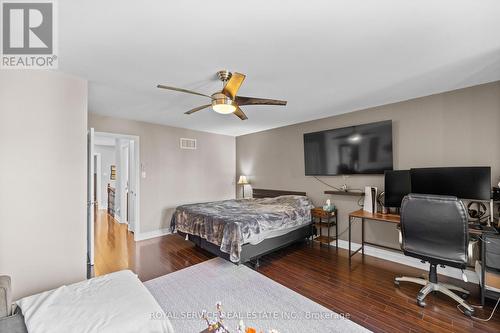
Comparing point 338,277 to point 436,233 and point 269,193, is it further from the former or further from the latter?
point 269,193

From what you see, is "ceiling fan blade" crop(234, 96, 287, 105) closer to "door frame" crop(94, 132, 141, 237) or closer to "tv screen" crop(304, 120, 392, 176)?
"tv screen" crop(304, 120, 392, 176)

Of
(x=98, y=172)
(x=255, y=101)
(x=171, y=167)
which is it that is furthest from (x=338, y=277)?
(x=98, y=172)

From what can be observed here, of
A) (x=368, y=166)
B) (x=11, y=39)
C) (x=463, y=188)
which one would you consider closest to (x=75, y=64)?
(x=11, y=39)

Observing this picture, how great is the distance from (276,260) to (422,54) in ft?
10.2

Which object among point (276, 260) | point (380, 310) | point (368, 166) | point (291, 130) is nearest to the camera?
point (380, 310)

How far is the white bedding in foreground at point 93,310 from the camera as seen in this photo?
1129 mm

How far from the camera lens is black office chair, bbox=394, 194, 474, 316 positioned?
1999 mm

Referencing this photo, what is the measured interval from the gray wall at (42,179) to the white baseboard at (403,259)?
4.04 m

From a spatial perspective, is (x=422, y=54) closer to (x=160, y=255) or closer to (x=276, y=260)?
(x=276, y=260)

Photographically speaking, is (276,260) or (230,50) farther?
(276,260)

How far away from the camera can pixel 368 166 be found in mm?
3564

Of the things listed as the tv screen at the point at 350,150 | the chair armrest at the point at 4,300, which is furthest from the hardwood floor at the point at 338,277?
the chair armrest at the point at 4,300

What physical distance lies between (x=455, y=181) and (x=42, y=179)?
4.71m

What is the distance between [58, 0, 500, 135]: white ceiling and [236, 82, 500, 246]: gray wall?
0.25m
